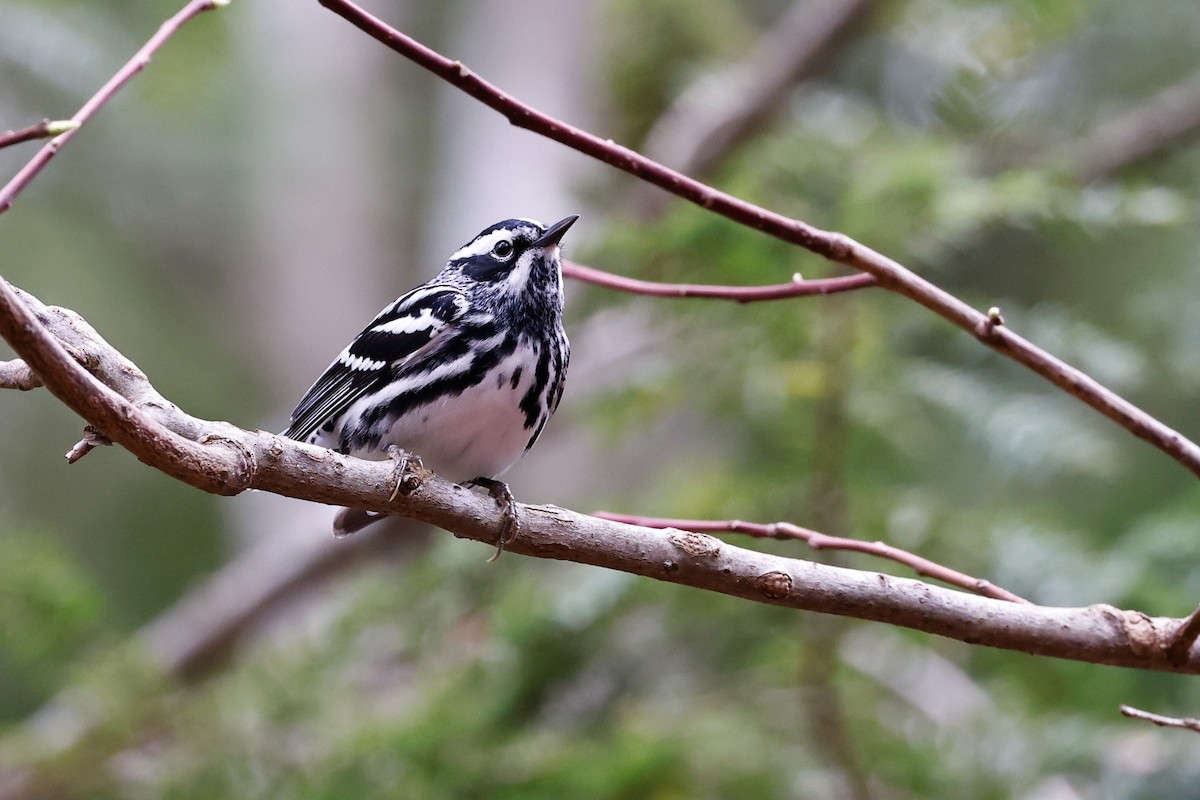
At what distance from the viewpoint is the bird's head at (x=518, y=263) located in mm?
2430

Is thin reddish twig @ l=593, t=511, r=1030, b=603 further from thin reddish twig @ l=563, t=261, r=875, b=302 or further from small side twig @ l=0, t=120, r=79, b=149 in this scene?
small side twig @ l=0, t=120, r=79, b=149

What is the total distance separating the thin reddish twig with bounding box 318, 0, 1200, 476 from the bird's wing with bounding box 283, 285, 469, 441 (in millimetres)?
824

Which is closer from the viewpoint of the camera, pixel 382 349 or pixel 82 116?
pixel 82 116

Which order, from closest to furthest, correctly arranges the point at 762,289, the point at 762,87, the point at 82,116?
the point at 82,116 → the point at 762,289 → the point at 762,87

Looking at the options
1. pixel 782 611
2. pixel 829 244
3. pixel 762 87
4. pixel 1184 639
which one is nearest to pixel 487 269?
pixel 829 244


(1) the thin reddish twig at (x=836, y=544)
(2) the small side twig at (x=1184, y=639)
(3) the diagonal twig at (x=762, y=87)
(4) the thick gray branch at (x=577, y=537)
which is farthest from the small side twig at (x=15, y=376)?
(3) the diagonal twig at (x=762, y=87)

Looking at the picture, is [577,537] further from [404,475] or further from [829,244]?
[829,244]

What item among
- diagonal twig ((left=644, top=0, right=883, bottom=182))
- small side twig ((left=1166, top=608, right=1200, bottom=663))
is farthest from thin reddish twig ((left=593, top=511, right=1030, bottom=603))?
diagonal twig ((left=644, top=0, right=883, bottom=182))

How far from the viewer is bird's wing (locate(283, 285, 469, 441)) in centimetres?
236

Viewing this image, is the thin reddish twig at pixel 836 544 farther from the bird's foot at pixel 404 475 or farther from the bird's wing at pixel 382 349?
the bird's wing at pixel 382 349

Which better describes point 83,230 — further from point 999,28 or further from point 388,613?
point 999,28

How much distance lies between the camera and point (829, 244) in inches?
67.6

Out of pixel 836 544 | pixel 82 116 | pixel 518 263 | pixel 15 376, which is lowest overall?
pixel 15 376

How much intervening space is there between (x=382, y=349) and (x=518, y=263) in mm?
326
